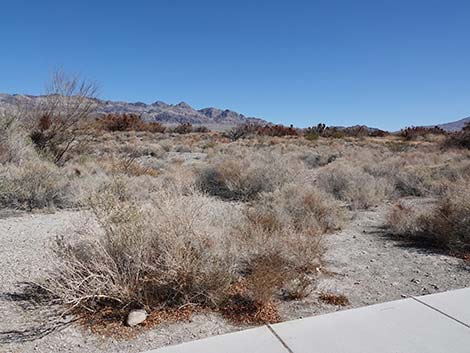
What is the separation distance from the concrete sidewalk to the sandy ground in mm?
279

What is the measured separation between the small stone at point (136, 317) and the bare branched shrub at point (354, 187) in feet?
26.1

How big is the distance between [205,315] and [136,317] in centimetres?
73

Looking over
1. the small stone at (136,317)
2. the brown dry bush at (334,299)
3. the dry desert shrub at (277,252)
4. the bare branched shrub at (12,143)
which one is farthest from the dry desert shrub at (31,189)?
the brown dry bush at (334,299)

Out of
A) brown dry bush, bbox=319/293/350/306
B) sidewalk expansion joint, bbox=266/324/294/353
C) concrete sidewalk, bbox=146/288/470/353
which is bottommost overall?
brown dry bush, bbox=319/293/350/306

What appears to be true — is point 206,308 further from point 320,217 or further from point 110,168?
point 110,168

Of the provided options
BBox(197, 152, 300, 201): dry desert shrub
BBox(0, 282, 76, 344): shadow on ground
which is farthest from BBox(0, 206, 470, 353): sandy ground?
BBox(197, 152, 300, 201): dry desert shrub

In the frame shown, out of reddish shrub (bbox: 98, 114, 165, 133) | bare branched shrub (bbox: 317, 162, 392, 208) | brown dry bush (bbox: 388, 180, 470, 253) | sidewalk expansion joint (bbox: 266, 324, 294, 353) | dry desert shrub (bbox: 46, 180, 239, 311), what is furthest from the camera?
reddish shrub (bbox: 98, 114, 165, 133)

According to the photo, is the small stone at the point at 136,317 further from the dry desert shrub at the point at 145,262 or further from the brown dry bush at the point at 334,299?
the brown dry bush at the point at 334,299

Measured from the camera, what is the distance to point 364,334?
12.1 ft

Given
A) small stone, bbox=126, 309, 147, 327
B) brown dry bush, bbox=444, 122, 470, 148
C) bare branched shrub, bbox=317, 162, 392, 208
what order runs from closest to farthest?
small stone, bbox=126, 309, 147, 327
bare branched shrub, bbox=317, 162, 392, 208
brown dry bush, bbox=444, 122, 470, 148

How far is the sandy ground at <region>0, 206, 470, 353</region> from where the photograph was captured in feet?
12.1

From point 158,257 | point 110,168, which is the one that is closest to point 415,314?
point 158,257

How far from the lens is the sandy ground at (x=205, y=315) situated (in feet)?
12.1

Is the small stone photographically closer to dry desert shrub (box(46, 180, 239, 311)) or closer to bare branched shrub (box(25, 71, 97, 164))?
dry desert shrub (box(46, 180, 239, 311))
